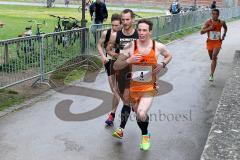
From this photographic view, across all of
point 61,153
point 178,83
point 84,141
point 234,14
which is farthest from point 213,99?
point 234,14

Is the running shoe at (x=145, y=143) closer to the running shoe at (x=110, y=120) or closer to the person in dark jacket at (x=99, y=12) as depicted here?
the running shoe at (x=110, y=120)

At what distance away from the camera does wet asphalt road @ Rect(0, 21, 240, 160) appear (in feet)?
19.8

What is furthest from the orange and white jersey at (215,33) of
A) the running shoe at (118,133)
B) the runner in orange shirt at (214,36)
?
the running shoe at (118,133)

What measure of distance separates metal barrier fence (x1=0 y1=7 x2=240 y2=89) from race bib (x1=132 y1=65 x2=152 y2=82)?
3.33m

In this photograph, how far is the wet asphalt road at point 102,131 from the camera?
6035 millimetres

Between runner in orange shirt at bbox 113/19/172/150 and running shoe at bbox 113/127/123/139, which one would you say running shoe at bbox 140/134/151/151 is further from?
running shoe at bbox 113/127/123/139

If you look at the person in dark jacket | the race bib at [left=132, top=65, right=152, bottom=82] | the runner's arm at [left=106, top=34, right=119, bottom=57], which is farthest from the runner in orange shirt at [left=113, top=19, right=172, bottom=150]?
the person in dark jacket

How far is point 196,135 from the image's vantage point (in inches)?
275

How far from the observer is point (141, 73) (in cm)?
602

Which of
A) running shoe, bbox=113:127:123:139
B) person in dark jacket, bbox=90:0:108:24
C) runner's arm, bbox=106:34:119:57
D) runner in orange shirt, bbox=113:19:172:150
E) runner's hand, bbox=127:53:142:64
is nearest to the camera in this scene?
runner's hand, bbox=127:53:142:64

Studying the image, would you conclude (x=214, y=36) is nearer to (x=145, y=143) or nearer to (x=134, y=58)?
(x=145, y=143)

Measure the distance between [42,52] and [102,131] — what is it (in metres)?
3.24

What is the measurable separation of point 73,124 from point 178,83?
4.33m

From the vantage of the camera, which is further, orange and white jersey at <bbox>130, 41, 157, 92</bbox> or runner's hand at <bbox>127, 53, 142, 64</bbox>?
orange and white jersey at <bbox>130, 41, 157, 92</bbox>
